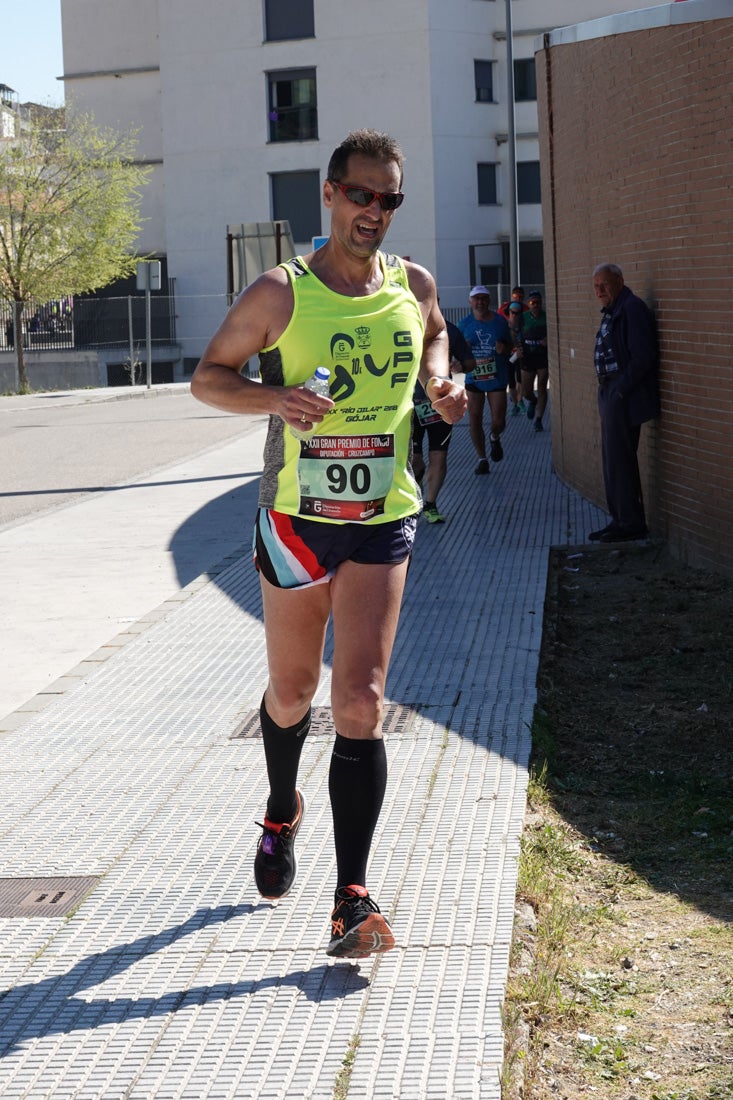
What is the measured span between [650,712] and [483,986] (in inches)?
115

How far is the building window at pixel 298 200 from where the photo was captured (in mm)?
49875

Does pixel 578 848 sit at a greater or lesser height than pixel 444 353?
lesser

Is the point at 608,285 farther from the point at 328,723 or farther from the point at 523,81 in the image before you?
the point at 523,81

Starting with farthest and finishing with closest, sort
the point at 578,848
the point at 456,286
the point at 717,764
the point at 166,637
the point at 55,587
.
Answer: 1. the point at 456,286
2. the point at 55,587
3. the point at 166,637
4. the point at 717,764
5. the point at 578,848

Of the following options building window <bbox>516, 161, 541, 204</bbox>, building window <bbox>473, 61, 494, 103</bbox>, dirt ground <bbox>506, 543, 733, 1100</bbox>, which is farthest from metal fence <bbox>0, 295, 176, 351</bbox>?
dirt ground <bbox>506, 543, 733, 1100</bbox>

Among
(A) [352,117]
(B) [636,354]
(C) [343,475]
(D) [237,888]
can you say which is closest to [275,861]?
(D) [237,888]

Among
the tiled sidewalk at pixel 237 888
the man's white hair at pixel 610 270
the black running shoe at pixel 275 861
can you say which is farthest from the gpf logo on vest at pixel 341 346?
the man's white hair at pixel 610 270

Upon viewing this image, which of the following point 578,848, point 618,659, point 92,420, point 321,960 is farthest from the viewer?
point 92,420

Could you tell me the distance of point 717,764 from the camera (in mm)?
5688

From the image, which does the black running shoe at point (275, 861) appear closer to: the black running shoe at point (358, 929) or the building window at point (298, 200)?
the black running shoe at point (358, 929)

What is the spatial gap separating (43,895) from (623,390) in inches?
265

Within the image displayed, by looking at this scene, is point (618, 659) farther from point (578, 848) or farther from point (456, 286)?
point (456, 286)

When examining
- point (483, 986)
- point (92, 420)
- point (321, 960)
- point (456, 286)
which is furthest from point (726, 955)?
point (456, 286)

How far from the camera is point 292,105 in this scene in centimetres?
4988
